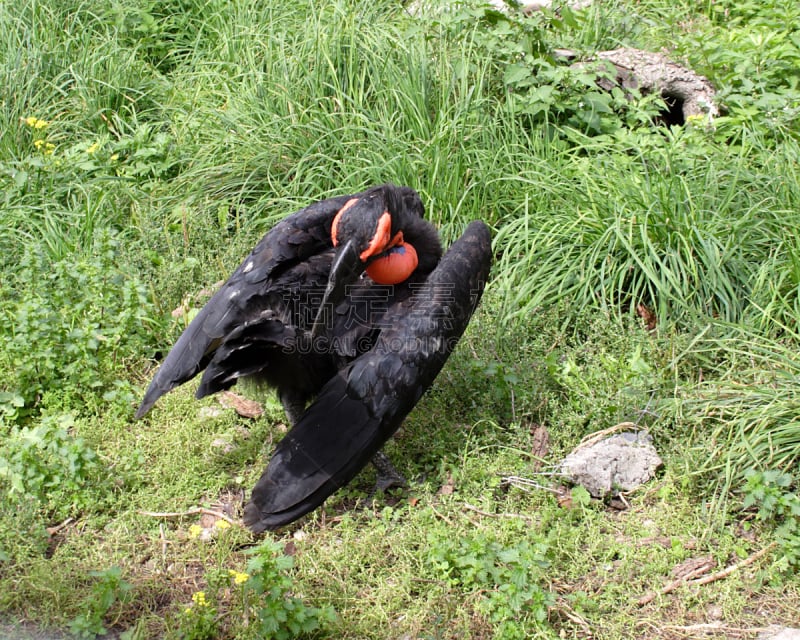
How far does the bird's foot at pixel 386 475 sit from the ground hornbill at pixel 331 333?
295 mm

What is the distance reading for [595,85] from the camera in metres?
4.77

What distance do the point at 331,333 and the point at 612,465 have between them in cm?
122

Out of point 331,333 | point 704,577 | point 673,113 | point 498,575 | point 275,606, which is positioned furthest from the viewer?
point 673,113

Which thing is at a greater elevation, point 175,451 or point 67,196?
point 67,196

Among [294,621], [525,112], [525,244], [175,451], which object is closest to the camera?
[294,621]

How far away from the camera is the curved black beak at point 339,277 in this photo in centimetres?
284

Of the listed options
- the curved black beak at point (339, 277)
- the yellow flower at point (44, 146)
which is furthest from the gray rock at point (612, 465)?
the yellow flower at point (44, 146)

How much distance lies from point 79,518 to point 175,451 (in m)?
0.46

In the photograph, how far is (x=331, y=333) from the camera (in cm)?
323

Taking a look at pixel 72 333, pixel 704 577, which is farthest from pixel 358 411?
pixel 72 333

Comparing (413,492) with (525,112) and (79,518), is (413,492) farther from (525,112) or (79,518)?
(525,112)

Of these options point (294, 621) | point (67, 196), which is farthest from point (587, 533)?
point (67, 196)

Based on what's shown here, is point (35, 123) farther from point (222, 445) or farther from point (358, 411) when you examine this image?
point (358, 411)

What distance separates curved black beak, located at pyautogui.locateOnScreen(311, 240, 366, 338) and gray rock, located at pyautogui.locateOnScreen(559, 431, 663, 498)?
3.82 ft
